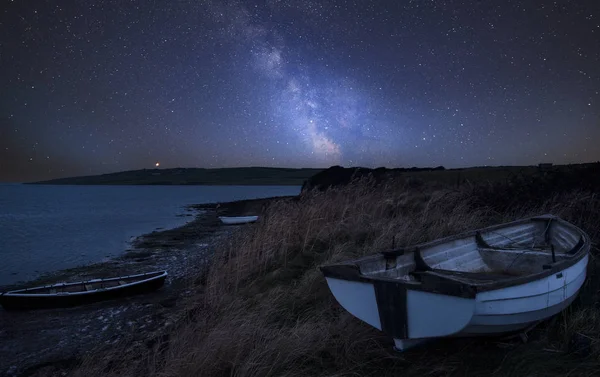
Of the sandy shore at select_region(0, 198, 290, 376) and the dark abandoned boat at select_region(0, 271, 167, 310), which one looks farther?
the dark abandoned boat at select_region(0, 271, 167, 310)

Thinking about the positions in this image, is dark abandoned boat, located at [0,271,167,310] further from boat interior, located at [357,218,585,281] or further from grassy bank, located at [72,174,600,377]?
boat interior, located at [357,218,585,281]

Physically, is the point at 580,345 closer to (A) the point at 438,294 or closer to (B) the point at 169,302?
(A) the point at 438,294

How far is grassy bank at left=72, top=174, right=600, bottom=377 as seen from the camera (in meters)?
4.32

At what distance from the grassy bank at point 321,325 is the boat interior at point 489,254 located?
1.72ft

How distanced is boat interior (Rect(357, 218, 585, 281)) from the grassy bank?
524 mm

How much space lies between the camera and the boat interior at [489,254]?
5.24 meters

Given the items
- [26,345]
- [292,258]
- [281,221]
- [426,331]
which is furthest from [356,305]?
[26,345]

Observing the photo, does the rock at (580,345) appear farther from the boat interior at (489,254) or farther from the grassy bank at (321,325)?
the boat interior at (489,254)

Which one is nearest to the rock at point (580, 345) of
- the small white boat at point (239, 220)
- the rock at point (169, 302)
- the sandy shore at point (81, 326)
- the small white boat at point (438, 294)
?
the small white boat at point (438, 294)

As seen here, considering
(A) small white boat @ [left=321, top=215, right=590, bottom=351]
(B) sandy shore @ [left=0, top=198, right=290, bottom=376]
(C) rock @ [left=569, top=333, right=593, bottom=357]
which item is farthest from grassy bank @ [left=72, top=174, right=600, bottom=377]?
(B) sandy shore @ [left=0, top=198, right=290, bottom=376]

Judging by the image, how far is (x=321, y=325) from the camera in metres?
5.28

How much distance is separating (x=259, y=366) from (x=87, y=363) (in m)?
3.60

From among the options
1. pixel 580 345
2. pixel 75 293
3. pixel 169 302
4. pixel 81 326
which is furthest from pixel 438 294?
pixel 75 293

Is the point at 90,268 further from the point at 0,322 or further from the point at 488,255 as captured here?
the point at 488,255
